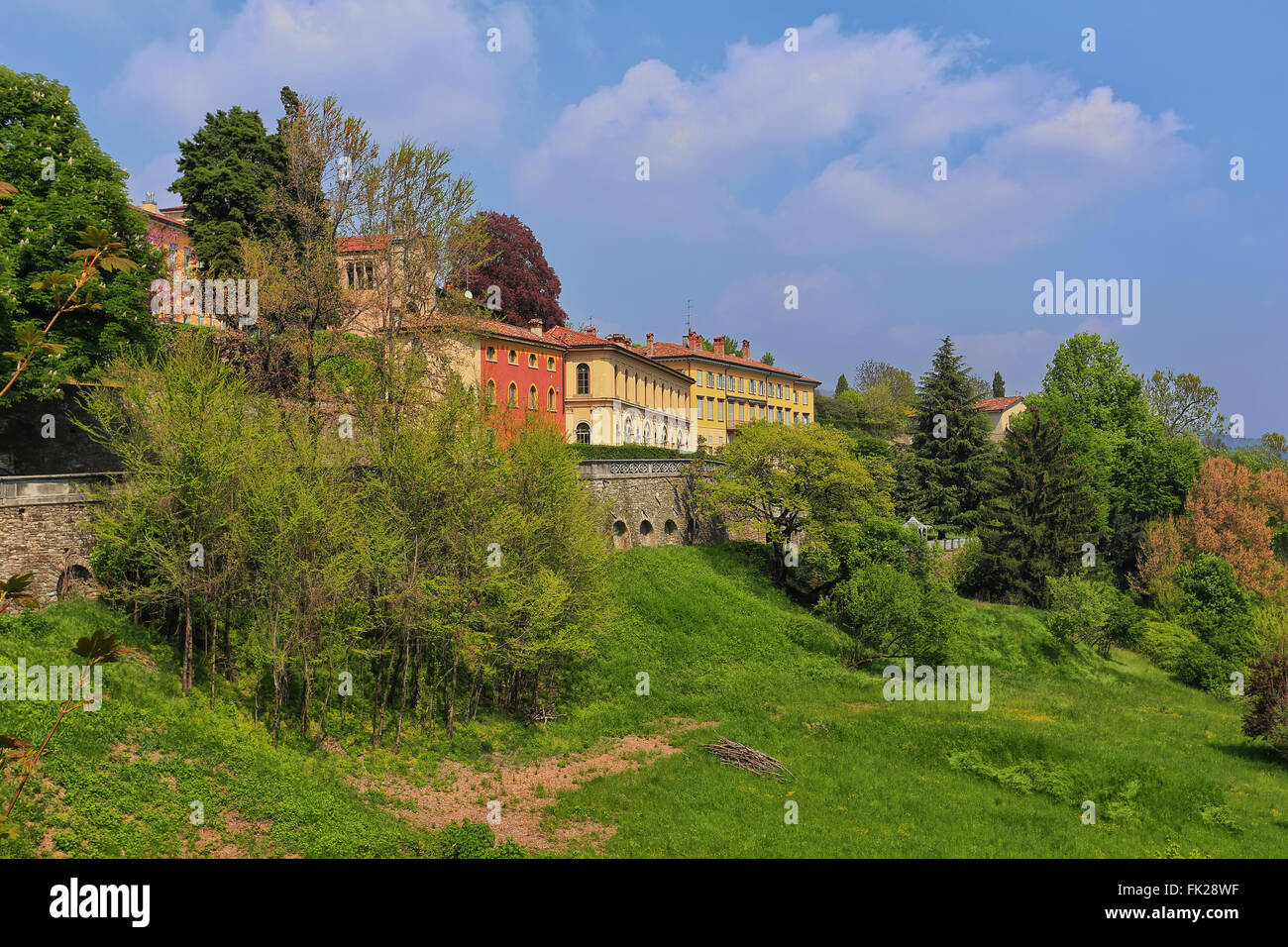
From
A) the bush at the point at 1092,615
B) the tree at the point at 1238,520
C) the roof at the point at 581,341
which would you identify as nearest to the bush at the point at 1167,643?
the bush at the point at 1092,615

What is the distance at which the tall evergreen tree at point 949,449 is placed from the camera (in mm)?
57094

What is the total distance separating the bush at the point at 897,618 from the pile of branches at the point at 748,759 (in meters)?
13.2

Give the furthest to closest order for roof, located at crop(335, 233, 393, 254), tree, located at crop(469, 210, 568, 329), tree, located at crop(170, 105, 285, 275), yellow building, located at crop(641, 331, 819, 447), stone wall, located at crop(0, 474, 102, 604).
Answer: yellow building, located at crop(641, 331, 819, 447), tree, located at crop(469, 210, 568, 329), tree, located at crop(170, 105, 285, 275), roof, located at crop(335, 233, 393, 254), stone wall, located at crop(0, 474, 102, 604)

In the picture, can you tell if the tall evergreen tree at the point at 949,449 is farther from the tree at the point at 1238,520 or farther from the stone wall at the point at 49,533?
the stone wall at the point at 49,533

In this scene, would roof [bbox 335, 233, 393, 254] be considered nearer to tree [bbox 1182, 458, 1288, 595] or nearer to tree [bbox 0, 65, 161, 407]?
tree [bbox 0, 65, 161, 407]

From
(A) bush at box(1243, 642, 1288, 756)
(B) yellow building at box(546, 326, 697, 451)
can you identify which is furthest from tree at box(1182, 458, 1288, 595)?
(B) yellow building at box(546, 326, 697, 451)

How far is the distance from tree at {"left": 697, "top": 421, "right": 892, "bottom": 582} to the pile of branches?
1715cm

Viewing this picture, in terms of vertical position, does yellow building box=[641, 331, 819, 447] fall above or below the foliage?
above

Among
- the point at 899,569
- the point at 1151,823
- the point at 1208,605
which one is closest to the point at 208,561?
the point at 1151,823

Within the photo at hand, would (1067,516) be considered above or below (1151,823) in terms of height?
above

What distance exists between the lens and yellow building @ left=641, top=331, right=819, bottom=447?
77.4 metres

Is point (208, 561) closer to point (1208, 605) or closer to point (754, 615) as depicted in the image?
point (754, 615)
